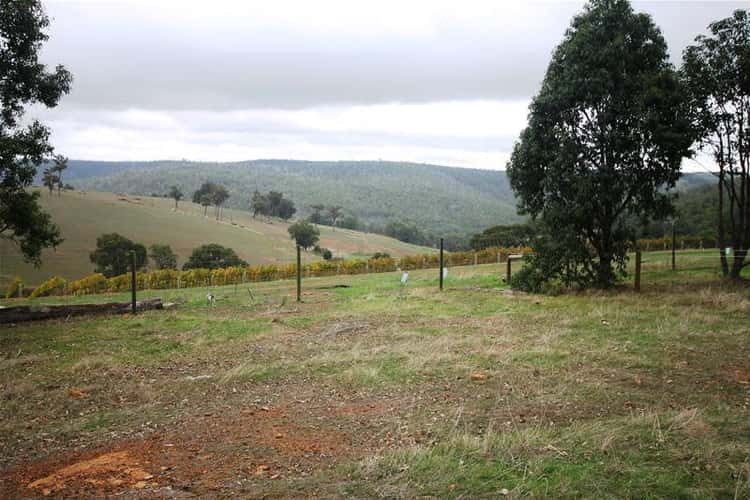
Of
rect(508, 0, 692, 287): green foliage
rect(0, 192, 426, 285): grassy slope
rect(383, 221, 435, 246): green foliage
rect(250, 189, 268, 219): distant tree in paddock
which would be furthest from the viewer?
rect(383, 221, 435, 246): green foliage

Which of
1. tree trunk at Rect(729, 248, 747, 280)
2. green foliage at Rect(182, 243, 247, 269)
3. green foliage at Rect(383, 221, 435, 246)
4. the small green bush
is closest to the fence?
green foliage at Rect(182, 243, 247, 269)

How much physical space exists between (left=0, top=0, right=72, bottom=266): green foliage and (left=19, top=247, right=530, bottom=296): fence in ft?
74.8

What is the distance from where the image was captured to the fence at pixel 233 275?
40594 millimetres

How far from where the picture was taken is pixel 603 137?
18781 millimetres

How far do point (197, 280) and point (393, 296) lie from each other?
89.0 feet

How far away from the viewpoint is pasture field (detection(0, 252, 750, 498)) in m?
5.33

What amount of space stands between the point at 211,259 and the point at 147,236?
20115 millimetres

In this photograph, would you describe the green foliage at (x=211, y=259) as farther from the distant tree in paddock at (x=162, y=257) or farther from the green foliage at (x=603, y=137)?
the green foliage at (x=603, y=137)

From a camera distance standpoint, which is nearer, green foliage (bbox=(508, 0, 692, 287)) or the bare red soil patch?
the bare red soil patch

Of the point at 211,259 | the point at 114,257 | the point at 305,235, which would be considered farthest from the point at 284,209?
the point at 114,257

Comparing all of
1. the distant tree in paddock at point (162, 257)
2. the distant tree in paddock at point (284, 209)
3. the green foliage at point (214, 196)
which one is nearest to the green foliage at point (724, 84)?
the distant tree in paddock at point (162, 257)

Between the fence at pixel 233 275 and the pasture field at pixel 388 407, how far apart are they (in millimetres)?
27590

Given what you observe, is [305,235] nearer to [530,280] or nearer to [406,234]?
[406,234]

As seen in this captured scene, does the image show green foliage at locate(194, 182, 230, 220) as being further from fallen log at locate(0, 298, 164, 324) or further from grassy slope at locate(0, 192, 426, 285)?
fallen log at locate(0, 298, 164, 324)
